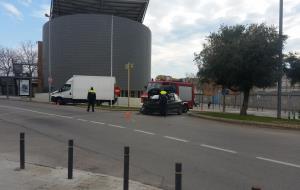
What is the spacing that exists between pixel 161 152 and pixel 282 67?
58.1ft

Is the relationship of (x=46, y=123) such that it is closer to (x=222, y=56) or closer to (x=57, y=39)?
(x=222, y=56)

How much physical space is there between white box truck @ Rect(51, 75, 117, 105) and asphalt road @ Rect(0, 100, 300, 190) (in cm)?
2808

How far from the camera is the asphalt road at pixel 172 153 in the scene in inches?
376

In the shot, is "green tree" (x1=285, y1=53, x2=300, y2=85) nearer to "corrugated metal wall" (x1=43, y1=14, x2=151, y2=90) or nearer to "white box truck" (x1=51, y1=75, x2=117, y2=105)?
"white box truck" (x1=51, y1=75, x2=117, y2=105)

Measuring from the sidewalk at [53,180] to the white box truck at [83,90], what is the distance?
38169 millimetres

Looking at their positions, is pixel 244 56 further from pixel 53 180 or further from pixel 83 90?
pixel 83 90

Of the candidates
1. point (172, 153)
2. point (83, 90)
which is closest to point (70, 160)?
point (172, 153)

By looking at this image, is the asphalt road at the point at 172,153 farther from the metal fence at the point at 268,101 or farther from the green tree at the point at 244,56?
the metal fence at the point at 268,101

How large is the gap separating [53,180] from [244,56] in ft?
68.6

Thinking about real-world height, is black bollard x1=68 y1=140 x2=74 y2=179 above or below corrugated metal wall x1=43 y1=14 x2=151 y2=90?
below

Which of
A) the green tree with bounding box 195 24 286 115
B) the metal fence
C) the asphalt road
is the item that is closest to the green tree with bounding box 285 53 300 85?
the green tree with bounding box 195 24 286 115

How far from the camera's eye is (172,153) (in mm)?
12781

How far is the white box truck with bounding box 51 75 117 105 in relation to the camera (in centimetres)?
4796

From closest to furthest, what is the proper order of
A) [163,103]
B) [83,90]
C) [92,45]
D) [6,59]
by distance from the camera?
[163,103]
[83,90]
[92,45]
[6,59]
